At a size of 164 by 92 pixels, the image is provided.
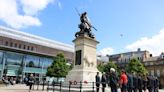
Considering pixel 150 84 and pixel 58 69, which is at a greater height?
pixel 58 69

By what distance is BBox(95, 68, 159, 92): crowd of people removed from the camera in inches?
511

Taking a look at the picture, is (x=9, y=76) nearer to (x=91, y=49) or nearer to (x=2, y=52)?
(x=2, y=52)

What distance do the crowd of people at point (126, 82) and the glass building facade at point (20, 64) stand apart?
39.5 meters

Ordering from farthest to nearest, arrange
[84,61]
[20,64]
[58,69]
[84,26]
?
[20,64] < [58,69] < [84,26] < [84,61]

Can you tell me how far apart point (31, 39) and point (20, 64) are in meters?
13.6

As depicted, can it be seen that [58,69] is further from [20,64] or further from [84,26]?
[84,26]

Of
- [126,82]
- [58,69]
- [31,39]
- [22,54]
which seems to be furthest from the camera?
[31,39]

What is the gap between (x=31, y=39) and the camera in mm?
71750

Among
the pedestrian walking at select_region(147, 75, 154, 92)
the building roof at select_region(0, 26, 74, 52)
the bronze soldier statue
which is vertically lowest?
the pedestrian walking at select_region(147, 75, 154, 92)

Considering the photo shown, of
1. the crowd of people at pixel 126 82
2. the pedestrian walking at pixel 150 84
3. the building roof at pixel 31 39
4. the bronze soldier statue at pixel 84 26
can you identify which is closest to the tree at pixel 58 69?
the building roof at pixel 31 39

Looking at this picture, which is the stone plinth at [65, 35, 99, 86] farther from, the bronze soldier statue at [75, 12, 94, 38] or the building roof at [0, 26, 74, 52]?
the building roof at [0, 26, 74, 52]

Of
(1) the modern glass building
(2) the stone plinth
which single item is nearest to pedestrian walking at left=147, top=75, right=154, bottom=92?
(2) the stone plinth

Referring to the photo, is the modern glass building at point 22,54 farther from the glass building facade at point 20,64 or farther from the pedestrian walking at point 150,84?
the pedestrian walking at point 150,84

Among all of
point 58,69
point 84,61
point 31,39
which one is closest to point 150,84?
point 84,61
